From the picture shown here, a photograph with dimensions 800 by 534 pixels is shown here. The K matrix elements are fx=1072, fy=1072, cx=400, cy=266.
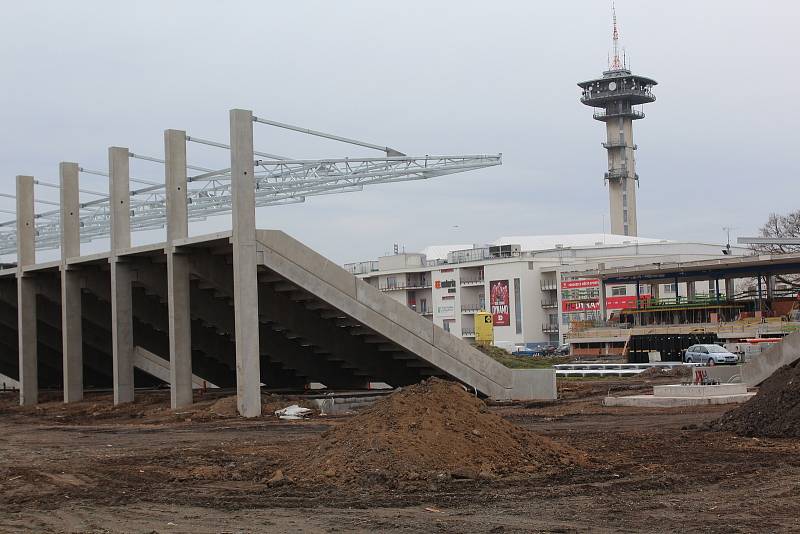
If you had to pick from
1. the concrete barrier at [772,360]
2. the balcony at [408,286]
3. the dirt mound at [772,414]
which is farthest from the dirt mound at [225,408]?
the balcony at [408,286]

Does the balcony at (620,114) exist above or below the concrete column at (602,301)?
above

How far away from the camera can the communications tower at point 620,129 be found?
127m

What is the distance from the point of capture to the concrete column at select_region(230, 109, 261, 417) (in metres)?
28.4

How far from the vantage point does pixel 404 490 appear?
14555 mm

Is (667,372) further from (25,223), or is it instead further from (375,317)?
(25,223)

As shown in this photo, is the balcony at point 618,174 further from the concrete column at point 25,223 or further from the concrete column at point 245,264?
the concrete column at point 245,264

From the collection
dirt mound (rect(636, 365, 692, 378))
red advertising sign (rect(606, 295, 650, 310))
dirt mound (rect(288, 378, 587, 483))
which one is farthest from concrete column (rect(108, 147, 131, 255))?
red advertising sign (rect(606, 295, 650, 310))

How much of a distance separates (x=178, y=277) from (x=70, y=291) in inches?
337

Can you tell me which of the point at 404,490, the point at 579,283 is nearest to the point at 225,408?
the point at 404,490

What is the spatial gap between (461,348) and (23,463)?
15340 millimetres

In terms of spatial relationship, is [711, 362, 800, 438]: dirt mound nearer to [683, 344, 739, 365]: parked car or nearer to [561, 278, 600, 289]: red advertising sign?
[683, 344, 739, 365]: parked car

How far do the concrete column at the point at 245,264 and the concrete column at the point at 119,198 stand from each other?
25.5 ft

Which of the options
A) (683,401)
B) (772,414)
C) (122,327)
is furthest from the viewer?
(122,327)

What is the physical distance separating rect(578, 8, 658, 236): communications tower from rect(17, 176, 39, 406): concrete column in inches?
3699
